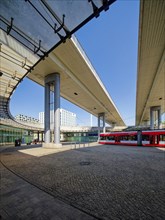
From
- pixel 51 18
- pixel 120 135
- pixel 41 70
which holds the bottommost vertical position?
pixel 120 135

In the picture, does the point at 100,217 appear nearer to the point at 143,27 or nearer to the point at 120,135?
the point at 143,27

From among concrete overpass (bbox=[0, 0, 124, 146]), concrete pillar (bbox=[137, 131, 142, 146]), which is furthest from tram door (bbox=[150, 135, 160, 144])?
concrete overpass (bbox=[0, 0, 124, 146])

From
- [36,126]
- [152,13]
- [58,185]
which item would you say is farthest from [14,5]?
[36,126]

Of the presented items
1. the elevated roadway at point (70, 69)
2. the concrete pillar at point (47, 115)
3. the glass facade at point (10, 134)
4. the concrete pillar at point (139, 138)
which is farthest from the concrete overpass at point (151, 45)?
the glass facade at point (10, 134)

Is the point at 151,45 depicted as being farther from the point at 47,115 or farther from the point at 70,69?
the point at 47,115

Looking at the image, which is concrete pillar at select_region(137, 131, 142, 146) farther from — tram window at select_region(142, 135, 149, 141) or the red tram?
tram window at select_region(142, 135, 149, 141)

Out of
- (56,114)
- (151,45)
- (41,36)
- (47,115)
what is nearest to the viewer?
(41,36)

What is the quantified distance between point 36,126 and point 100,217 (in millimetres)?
46357

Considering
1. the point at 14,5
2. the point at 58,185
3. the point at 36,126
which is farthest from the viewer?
the point at 36,126

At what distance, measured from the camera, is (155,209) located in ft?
11.8

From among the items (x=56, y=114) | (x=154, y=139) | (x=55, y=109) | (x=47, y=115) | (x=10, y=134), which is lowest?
(x=10, y=134)

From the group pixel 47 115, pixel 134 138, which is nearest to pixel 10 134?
pixel 47 115

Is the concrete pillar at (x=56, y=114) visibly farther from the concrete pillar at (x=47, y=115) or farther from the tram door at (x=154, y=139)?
the tram door at (x=154, y=139)

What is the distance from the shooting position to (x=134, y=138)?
2302 centimetres
